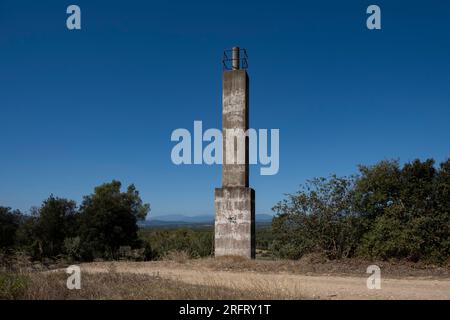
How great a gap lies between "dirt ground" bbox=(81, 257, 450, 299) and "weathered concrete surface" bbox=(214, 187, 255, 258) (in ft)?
2.39

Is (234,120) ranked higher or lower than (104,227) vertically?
higher

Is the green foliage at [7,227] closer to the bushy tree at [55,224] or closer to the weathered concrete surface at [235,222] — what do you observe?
the bushy tree at [55,224]

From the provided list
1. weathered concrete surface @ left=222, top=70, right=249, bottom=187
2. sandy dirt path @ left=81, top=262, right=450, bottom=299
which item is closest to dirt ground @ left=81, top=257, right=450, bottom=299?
sandy dirt path @ left=81, top=262, right=450, bottom=299

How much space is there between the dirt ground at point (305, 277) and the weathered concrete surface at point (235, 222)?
2.39ft

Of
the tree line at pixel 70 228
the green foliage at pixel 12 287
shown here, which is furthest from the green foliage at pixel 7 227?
the green foliage at pixel 12 287

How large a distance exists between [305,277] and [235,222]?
14.5 ft

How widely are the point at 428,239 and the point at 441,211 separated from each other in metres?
0.99

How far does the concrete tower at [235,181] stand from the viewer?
50.5 feet

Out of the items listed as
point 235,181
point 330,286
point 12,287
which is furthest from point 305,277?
point 12,287

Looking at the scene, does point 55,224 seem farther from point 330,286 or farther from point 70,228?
point 330,286

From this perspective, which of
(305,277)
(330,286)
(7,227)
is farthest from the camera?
(7,227)

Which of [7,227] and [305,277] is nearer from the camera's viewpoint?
[305,277]

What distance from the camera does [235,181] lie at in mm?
15805

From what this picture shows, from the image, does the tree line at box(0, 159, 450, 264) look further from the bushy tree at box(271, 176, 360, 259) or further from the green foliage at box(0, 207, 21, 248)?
the green foliage at box(0, 207, 21, 248)
